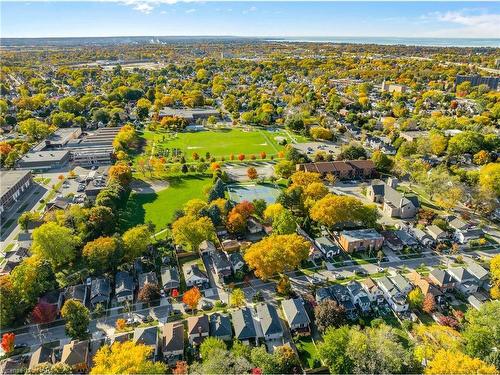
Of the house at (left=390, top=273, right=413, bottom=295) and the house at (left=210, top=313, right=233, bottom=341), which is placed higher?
the house at (left=390, top=273, right=413, bottom=295)

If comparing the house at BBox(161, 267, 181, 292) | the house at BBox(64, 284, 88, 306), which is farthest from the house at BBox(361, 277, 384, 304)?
the house at BBox(64, 284, 88, 306)

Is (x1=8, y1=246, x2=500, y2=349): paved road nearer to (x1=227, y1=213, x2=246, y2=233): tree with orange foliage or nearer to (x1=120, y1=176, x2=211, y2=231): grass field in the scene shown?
(x1=227, y1=213, x2=246, y2=233): tree with orange foliage

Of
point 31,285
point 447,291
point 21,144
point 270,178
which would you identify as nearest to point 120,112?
point 21,144

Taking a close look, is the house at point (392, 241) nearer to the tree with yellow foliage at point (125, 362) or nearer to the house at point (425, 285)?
the house at point (425, 285)

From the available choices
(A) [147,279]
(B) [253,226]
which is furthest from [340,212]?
(A) [147,279]

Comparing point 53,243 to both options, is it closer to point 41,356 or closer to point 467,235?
point 41,356

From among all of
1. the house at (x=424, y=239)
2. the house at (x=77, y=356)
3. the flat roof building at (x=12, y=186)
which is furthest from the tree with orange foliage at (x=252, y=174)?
the flat roof building at (x=12, y=186)

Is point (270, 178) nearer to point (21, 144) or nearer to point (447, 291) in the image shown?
point (447, 291)
